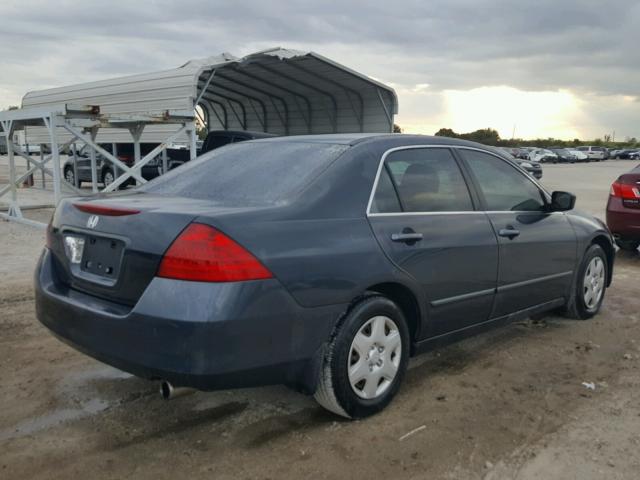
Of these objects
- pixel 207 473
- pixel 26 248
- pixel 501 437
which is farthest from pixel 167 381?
pixel 26 248

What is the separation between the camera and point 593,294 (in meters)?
5.36

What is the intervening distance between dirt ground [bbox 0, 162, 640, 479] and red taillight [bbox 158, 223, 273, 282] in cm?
93

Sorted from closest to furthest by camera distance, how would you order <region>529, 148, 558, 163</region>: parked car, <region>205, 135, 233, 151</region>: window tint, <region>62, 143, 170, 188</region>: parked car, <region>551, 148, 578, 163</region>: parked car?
<region>205, 135, 233, 151</region>: window tint → <region>62, 143, 170, 188</region>: parked car → <region>529, 148, 558, 163</region>: parked car → <region>551, 148, 578, 163</region>: parked car

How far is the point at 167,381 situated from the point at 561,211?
11.0 feet

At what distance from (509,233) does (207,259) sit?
2.34m

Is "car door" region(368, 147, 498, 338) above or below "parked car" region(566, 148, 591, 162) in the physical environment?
below

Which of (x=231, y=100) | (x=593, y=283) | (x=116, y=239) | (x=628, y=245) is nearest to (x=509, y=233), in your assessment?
(x=593, y=283)

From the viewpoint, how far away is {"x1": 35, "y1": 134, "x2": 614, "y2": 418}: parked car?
8.88 ft

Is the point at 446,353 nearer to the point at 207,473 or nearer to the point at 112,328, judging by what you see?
the point at 207,473

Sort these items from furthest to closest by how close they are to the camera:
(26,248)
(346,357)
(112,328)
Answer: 1. (26,248)
2. (346,357)
3. (112,328)

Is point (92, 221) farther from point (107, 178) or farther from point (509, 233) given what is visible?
point (107, 178)

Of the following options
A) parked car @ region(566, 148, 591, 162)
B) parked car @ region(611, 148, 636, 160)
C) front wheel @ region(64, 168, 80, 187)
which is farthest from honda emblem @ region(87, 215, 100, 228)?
parked car @ region(611, 148, 636, 160)

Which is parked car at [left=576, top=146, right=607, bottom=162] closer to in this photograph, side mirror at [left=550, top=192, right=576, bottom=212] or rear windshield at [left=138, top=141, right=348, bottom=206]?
side mirror at [left=550, top=192, right=576, bottom=212]

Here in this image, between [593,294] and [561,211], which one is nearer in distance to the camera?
[561,211]
